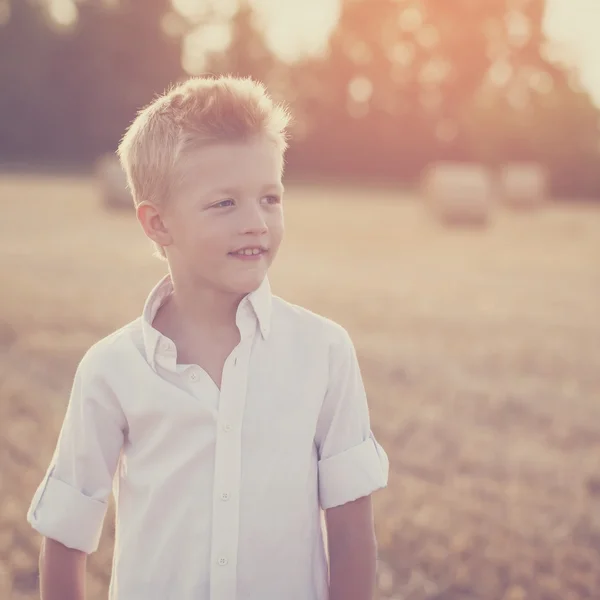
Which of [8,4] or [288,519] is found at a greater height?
[8,4]

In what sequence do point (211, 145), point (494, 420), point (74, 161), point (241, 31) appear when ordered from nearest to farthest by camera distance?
point (211, 145) < point (494, 420) < point (74, 161) < point (241, 31)

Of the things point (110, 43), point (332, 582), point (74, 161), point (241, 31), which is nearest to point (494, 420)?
point (332, 582)

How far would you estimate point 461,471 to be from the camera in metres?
3.94

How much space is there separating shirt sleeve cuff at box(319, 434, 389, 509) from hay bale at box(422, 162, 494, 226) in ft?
52.6

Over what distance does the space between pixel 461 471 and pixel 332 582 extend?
2.36 metres

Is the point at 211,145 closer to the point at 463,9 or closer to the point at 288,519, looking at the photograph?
the point at 288,519

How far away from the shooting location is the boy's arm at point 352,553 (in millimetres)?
Result: 1690

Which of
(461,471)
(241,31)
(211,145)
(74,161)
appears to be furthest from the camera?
(241,31)

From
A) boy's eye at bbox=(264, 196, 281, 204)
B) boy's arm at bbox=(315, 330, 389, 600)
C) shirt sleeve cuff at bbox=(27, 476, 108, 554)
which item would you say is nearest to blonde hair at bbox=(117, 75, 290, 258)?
boy's eye at bbox=(264, 196, 281, 204)

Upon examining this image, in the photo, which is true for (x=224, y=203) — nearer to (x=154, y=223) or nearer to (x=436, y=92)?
(x=154, y=223)

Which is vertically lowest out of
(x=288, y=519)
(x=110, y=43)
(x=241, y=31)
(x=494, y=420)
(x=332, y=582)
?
(x=332, y=582)

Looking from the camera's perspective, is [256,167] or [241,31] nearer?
[256,167]

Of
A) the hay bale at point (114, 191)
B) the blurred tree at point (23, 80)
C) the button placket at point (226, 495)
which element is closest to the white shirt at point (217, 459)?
the button placket at point (226, 495)

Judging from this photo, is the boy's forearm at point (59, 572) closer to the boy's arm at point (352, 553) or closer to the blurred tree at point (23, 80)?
the boy's arm at point (352, 553)
